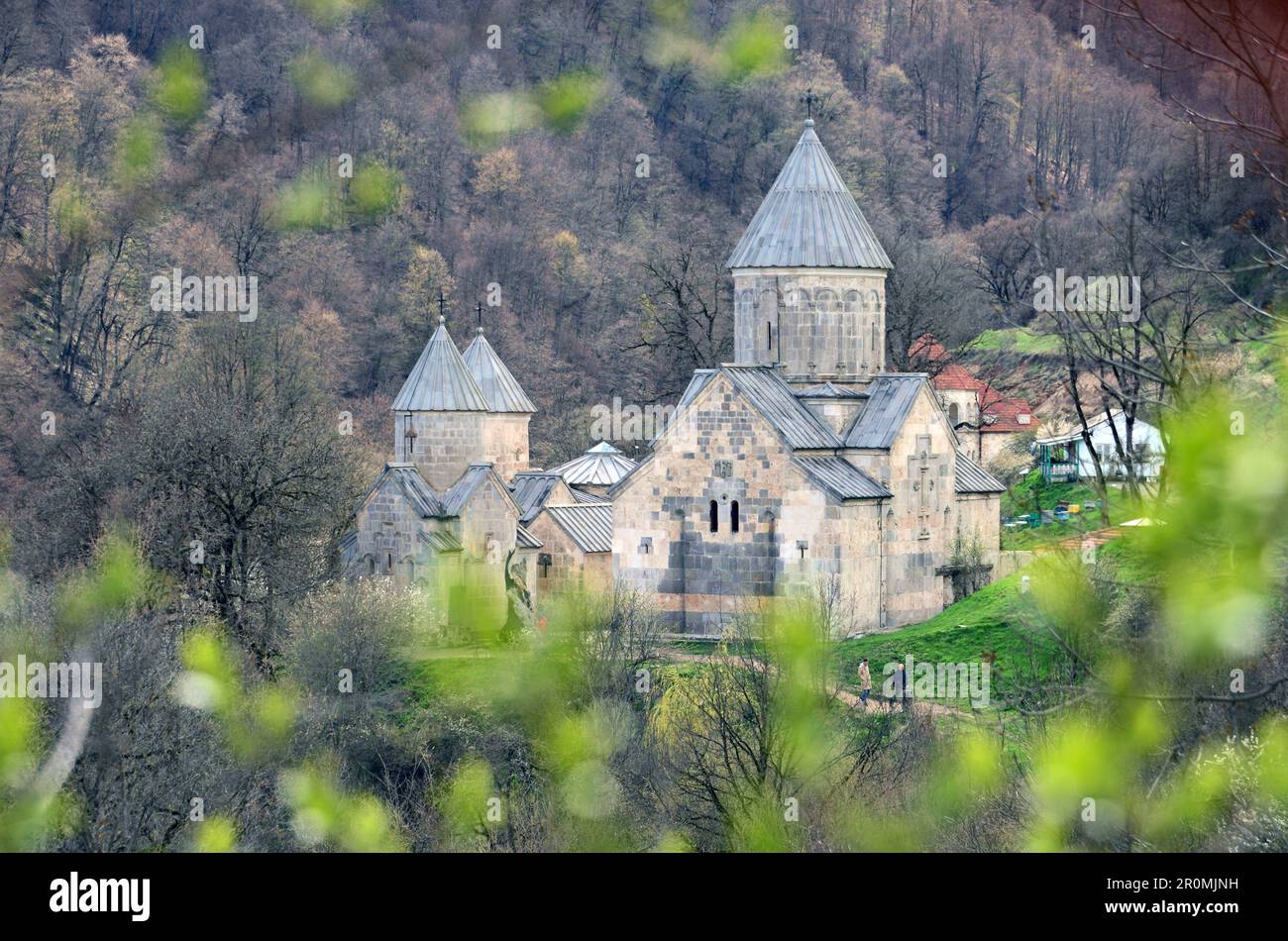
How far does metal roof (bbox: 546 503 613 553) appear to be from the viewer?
33438 mm

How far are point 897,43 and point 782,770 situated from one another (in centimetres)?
6766

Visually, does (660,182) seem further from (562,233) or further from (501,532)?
(501,532)

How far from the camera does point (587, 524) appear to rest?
3400 centimetres

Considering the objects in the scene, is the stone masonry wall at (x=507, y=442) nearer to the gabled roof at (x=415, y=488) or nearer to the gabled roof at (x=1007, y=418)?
the gabled roof at (x=415, y=488)

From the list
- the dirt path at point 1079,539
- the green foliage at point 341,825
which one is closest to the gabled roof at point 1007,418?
the green foliage at point 341,825

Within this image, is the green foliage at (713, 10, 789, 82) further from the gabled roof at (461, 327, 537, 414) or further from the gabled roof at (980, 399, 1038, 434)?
the gabled roof at (461, 327, 537, 414)

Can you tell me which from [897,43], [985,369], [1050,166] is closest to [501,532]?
[985,369]

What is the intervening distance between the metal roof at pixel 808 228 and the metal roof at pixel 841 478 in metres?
2.84

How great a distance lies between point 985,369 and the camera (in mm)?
52562

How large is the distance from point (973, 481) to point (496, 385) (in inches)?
300

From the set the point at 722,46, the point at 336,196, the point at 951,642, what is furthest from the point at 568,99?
the point at 951,642

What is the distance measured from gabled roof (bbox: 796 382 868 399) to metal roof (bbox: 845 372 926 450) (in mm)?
235

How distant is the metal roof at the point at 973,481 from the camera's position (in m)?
32.2

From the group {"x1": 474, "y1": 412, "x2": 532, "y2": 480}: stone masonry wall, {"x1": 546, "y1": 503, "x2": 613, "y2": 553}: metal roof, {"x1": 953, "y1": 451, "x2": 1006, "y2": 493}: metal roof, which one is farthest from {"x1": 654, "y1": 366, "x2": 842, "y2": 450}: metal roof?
{"x1": 474, "y1": 412, "x2": 532, "y2": 480}: stone masonry wall
